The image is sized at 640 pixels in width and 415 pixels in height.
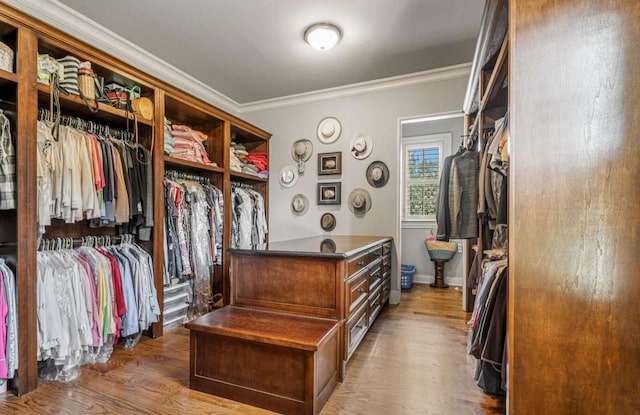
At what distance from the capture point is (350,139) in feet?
12.8

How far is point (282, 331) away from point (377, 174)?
2509mm

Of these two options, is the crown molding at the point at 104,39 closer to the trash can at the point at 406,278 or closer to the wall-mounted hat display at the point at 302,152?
the wall-mounted hat display at the point at 302,152

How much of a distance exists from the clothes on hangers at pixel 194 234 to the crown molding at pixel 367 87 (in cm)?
167

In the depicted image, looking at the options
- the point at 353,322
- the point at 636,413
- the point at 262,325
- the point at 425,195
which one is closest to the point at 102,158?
the point at 262,325

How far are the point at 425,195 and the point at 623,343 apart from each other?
3980mm

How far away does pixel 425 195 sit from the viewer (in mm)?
4848

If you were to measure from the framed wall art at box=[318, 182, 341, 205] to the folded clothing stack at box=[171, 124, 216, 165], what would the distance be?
1522mm

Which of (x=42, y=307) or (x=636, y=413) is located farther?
(x=42, y=307)

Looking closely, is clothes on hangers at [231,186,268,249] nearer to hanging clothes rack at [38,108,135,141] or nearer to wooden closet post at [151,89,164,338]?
wooden closet post at [151,89,164,338]

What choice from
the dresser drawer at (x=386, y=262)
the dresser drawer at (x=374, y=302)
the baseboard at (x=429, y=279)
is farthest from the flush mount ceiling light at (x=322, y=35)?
the baseboard at (x=429, y=279)

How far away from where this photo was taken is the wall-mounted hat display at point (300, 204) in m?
4.13

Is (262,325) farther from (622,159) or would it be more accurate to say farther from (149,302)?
(622,159)

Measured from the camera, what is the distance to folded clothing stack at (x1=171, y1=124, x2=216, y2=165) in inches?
120

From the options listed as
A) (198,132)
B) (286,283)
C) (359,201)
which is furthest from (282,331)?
(198,132)
